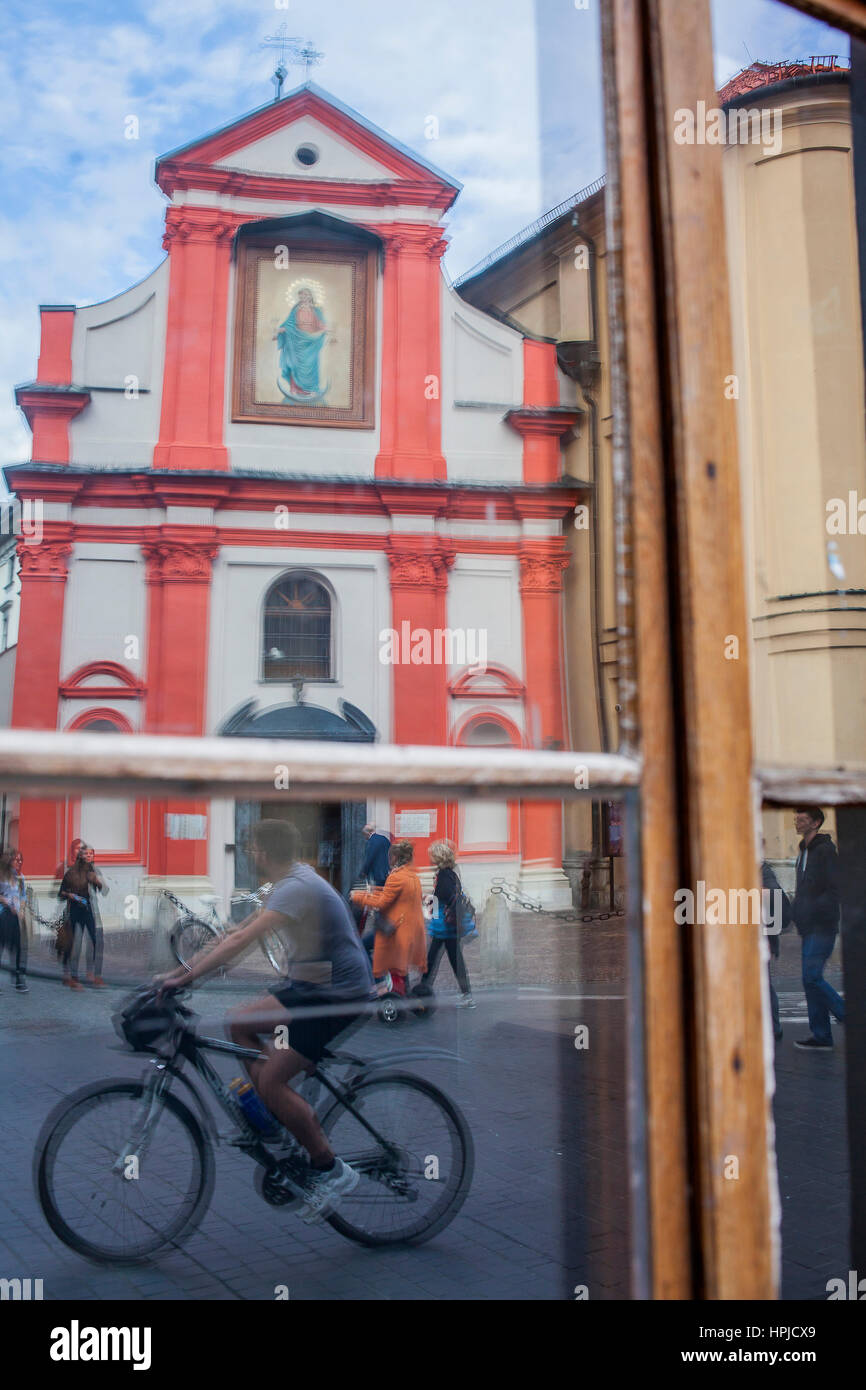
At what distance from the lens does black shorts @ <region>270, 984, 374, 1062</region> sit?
223cm

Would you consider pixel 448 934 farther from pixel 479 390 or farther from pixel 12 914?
pixel 479 390

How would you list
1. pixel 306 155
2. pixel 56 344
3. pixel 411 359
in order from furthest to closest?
pixel 306 155, pixel 56 344, pixel 411 359

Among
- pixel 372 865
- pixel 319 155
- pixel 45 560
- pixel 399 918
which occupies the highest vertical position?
pixel 319 155

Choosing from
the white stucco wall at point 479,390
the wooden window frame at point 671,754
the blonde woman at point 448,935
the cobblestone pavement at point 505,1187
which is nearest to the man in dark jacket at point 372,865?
the blonde woman at point 448,935

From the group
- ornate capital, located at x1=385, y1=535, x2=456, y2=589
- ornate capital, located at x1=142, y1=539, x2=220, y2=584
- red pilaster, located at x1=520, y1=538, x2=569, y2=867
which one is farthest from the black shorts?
ornate capital, located at x1=142, y1=539, x2=220, y2=584

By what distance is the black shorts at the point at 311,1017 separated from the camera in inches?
87.9

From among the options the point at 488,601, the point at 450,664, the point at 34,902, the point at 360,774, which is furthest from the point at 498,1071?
the point at 360,774

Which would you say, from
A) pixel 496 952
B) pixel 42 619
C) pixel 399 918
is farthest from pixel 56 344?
pixel 496 952

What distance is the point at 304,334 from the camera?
2391mm

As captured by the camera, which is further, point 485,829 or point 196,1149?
point 485,829

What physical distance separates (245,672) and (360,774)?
2290mm

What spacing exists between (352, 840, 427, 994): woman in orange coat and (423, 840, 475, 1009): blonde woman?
0.51 ft

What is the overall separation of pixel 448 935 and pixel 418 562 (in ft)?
9.66
